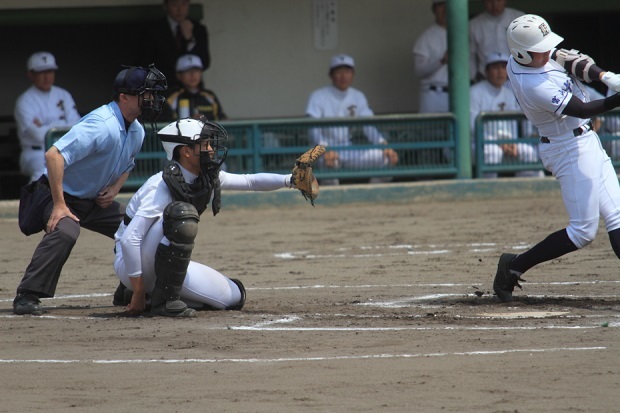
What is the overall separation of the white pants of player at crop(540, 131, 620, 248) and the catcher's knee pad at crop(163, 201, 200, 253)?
2149 mm

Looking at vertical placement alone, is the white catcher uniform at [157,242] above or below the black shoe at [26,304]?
above

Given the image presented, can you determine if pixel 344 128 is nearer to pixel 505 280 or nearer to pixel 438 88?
pixel 438 88

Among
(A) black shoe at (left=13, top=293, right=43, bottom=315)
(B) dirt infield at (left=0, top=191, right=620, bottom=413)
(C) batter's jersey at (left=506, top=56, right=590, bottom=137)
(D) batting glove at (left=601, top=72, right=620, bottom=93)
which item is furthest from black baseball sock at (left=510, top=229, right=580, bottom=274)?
(A) black shoe at (left=13, top=293, right=43, bottom=315)

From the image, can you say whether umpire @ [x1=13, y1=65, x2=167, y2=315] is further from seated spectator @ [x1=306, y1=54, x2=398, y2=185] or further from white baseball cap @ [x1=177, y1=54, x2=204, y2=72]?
seated spectator @ [x1=306, y1=54, x2=398, y2=185]

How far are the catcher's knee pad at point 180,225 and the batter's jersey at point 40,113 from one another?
20.1ft

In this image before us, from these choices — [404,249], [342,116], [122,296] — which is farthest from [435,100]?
[122,296]

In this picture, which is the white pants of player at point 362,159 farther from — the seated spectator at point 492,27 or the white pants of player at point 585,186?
the white pants of player at point 585,186

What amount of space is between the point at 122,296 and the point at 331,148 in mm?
5537

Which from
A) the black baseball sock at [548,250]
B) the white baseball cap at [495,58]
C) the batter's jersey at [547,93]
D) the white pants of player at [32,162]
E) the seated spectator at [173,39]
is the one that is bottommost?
the black baseball sock at [548,250]

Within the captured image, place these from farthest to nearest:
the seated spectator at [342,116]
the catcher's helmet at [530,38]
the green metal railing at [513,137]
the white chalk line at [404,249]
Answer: the green metal railing at [513,137] < the seated spectator at [342,116] < the white chalk line at [404,249] < the catcher's helmet at [530,38]

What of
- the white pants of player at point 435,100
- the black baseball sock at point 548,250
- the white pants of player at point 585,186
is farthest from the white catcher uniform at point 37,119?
the white pants of player at point 585,186

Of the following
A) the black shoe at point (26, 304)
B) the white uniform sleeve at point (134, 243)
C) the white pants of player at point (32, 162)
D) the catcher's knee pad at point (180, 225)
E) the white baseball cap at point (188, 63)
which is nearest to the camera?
the catcher's knee pad at point (180, 225)

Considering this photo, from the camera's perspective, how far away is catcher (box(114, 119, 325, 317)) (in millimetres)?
6059

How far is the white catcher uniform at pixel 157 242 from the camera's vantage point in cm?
612
